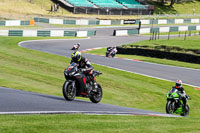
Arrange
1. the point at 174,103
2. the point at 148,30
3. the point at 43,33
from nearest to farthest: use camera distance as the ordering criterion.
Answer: the point at 174,103, the point at 43,33, the point at 148,30

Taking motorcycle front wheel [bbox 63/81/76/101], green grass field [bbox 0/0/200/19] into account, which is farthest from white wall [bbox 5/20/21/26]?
motorcycle front wheel [bbox 63/81/76/101]

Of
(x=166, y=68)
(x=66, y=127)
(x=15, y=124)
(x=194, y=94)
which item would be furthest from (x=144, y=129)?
(x=166, y=68)

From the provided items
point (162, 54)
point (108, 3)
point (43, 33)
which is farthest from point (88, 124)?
point (108, 3)

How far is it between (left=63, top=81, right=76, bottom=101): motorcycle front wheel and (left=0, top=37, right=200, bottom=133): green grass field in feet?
8.68

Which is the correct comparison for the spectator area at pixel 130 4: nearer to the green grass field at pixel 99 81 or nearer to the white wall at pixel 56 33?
the white wall at pixel 56 33

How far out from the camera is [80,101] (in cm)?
1434

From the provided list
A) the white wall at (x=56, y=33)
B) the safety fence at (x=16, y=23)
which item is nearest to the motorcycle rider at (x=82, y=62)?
the white wall at (x=56, y=33)

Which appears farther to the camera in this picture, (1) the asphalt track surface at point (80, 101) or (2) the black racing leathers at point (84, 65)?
(2) the black racing leathers at point (84, 65)

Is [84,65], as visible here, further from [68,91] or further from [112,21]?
[112,21]

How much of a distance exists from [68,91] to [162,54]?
24.9 meters

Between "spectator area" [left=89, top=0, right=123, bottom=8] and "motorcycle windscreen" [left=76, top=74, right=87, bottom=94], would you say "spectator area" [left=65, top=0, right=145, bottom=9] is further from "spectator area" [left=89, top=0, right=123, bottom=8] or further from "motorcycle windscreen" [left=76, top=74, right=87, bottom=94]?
"motorcycle windscreen" [left=76, top=74, right=87, bottom=94]

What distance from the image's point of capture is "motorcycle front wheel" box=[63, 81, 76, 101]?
1331cm

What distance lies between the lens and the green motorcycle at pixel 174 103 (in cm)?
1606

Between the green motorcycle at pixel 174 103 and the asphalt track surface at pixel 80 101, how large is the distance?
1.96 metres
